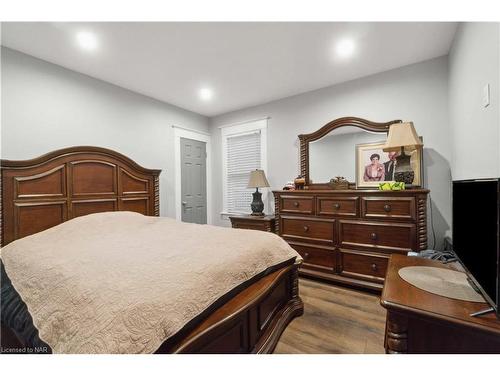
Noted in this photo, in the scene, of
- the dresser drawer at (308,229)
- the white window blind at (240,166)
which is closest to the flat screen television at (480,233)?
the dresser drawer at (308,229)

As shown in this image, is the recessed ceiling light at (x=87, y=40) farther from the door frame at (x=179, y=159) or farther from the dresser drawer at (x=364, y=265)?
the dresser drawer at (x=364, y=265)

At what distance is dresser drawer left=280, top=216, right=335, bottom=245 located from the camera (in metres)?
2.80

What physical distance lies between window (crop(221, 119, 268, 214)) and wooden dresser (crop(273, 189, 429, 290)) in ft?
3.44

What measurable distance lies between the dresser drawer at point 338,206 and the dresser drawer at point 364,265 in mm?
448

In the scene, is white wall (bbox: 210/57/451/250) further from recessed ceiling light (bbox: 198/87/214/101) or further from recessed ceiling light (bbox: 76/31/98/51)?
recessed ceiling light (bbox: 76/31/98/51)

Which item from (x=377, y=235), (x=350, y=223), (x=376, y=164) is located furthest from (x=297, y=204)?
(x=376, y=164)

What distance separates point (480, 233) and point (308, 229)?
1962 millimetres

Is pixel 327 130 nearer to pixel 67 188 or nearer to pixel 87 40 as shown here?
pixel 87 40

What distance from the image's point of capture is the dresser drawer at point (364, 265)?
249 centimetres

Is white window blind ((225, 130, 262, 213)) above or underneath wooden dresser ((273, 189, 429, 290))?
above

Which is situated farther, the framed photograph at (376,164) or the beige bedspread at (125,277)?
the framed photograph at (376,164)

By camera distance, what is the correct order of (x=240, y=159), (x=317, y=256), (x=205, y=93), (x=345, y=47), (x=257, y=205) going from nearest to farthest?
(x=345, y=47), (x=317, y=256), (x=205, y=93), (x=257, y=205), (x=240, y=159)

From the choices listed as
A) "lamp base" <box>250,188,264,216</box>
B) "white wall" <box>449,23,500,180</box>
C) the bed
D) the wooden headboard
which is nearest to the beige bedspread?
the bed

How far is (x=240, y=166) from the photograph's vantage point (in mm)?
4180
